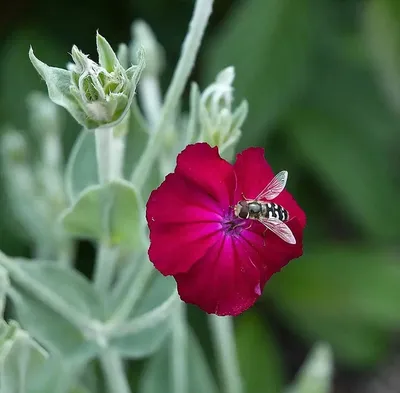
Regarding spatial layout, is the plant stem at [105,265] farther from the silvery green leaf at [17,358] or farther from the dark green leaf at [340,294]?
the dark green leaf at [340,294]

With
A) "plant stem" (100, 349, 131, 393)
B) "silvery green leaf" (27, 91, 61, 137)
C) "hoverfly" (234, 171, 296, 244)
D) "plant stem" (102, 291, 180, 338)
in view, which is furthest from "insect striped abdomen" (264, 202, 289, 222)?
"silvery green leaf" (27, 91, 61, 137)

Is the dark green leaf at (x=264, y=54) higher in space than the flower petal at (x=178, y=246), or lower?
higher

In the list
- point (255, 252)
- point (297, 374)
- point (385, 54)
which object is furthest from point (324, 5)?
point (255, 252)

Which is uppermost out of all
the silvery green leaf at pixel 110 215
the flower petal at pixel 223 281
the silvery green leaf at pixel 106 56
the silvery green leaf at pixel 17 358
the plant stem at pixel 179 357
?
the silvery green leaf at pixel 106 56

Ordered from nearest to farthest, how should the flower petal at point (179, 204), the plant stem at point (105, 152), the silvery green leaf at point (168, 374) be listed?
the flower petal at point (179, 204) → the plant stem at point (105, 152) → the silvery green leaf at point (168, 374)

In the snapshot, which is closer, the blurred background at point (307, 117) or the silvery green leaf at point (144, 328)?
the silvery green leaf at point (144, 328)

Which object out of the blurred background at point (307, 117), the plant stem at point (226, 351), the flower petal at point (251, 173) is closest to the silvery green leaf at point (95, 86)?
the flower petal at point (251, 173)

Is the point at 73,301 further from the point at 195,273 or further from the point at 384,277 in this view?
the point at 384,277
